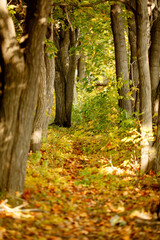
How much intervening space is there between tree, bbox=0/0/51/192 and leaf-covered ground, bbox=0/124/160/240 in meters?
0.59

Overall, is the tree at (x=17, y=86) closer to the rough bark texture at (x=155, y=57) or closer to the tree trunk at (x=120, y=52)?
the rough bark texture at (x=155, y=57)

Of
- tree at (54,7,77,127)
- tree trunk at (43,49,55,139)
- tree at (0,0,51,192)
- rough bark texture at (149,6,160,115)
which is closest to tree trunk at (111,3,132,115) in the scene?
rough bark texture at (149,6,160,115)

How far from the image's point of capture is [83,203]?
5406 mm

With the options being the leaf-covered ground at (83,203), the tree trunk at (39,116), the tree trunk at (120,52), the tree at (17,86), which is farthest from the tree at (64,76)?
the tree at (17,86)

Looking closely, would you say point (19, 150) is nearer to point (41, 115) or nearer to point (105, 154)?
point (41, 115)

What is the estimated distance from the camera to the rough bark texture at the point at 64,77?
1473 centimetres

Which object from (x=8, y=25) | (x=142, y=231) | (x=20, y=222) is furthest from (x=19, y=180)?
(x=8, y=25)

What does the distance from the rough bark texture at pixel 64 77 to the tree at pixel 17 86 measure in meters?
9.73

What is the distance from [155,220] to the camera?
4.31 meters

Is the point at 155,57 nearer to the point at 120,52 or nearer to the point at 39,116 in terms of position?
the point at 120,52

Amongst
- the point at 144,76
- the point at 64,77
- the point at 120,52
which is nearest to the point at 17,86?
the point at 144,76

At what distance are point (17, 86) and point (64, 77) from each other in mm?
10331

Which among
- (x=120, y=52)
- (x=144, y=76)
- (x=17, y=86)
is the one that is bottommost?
(x=17, y=86)

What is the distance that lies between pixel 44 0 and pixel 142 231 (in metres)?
4.38
